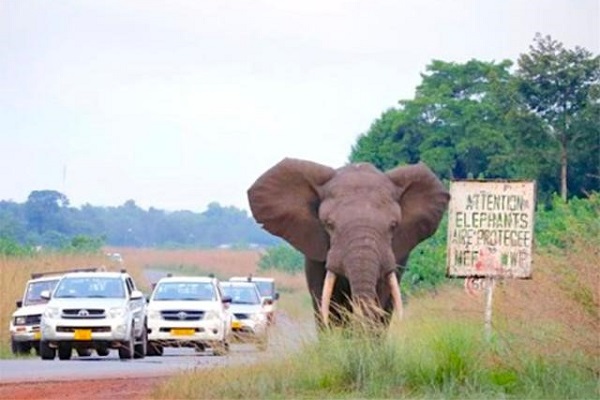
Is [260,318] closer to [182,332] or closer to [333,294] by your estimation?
[333,294]

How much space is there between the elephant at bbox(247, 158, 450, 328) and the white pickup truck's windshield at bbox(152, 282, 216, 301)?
45.9 ft

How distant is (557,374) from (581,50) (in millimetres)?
31278

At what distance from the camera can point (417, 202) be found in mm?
23734

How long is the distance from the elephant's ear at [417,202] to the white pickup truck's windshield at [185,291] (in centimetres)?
1427

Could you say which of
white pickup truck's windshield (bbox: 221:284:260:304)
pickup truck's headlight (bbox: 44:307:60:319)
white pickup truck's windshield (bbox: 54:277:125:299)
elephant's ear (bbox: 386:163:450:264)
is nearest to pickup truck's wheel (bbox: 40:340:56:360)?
pickup truck's headlight (bbox: 44:307:60:319)

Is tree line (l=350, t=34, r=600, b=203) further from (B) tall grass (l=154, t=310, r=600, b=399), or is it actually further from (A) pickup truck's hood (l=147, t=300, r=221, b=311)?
(B) tall grass (l=154, t=310, r=600, b=399)

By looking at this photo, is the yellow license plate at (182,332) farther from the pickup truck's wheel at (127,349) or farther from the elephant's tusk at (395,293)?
the elephant's tusk at (395,293)

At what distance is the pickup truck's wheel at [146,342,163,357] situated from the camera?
38344mm

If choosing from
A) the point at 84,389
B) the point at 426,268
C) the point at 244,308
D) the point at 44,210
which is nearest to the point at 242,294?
the point at 244,308

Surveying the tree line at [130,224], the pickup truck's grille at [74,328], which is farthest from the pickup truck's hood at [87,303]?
the tree line at [130,224]

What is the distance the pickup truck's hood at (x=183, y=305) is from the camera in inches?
1459

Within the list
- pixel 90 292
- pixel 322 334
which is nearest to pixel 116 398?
pixel 322 334

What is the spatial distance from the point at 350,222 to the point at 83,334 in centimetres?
1377

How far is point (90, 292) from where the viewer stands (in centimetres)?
3584
